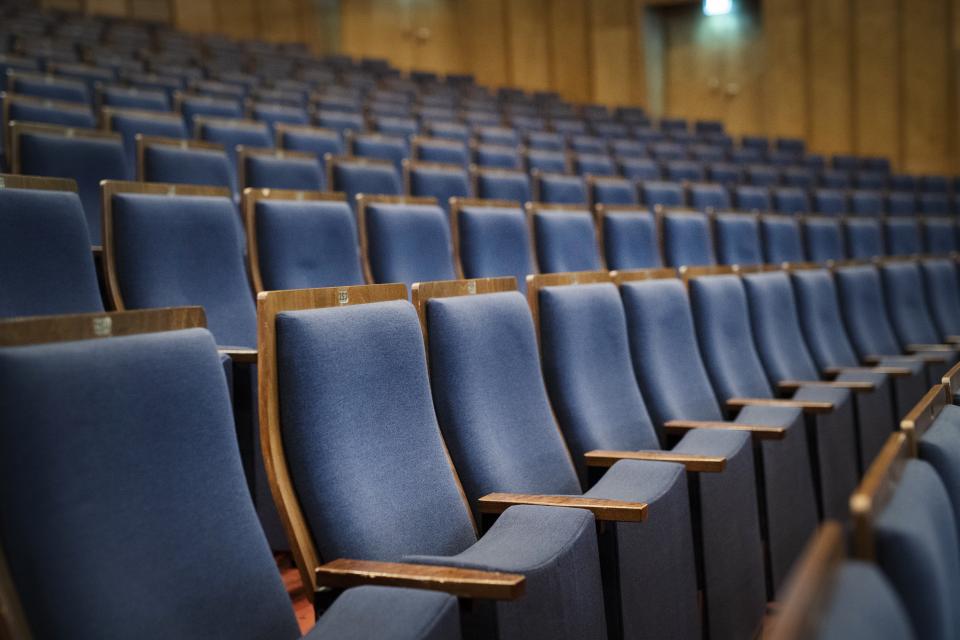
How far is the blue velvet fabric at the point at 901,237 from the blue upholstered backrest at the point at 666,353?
632 millimetres

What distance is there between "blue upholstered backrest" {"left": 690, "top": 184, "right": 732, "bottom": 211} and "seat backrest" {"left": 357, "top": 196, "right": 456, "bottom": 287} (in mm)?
521

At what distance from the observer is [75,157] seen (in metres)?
0.58

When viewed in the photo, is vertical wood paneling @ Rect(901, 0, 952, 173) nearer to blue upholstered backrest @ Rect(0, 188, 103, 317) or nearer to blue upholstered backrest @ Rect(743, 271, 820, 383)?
blue upholstered backrest @ Rect(743, 271, 820, 383)

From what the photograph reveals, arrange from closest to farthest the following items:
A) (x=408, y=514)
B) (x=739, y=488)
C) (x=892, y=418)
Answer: (x=408, y=514) → (x=739, y=488) → (x=892, y=418)

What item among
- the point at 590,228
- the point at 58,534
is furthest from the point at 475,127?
the point at 58,534

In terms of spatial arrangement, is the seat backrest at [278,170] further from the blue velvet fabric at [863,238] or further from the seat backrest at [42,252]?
the blue velvet fabric at [863,238]

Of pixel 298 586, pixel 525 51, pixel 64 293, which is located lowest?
pixel 298 586

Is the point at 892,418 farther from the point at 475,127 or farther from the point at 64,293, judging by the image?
the point at 475,127

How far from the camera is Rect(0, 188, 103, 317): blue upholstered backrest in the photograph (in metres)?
0.36

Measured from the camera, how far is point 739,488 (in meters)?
0.40

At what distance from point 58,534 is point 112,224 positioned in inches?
10.4

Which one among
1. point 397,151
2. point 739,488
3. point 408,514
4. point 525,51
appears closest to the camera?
point 408,514

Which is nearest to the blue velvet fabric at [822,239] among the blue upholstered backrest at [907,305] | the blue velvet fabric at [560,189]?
the blue upholstered backrest at [907,305]

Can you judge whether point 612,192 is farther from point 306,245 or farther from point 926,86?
point 926,86
